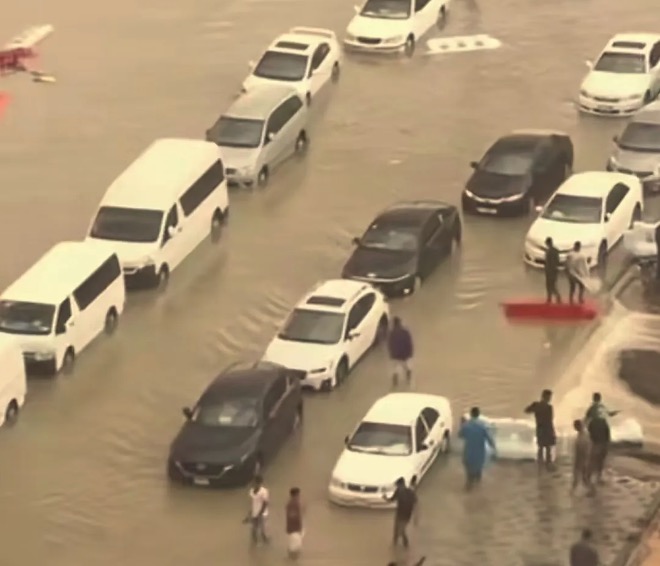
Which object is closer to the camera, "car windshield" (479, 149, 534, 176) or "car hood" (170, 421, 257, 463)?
"car hood" (170, 421, 257, 463)

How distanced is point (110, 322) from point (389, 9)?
17.0m

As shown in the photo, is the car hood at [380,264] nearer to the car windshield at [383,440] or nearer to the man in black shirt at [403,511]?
the car windshield at [383,440]

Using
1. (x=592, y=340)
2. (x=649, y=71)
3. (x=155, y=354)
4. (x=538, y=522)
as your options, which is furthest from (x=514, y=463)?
(x=649, y=71)

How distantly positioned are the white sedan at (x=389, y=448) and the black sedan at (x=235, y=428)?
1.26 m

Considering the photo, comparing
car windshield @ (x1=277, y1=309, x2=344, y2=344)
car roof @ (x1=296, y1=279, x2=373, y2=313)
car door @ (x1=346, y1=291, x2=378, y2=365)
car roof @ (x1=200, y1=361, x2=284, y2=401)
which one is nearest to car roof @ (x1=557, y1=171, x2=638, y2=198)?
car roof @ (x1=296, y1=279, x2=373, y2=313)

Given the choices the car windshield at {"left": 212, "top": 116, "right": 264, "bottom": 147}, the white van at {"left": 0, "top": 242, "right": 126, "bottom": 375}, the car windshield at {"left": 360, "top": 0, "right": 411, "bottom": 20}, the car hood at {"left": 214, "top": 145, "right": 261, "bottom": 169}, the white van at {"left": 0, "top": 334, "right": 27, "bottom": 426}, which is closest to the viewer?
the white van at {"left": 0, "top": 334, "right": 27, "bottom": 426}

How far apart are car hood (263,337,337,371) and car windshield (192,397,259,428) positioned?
2226 mm

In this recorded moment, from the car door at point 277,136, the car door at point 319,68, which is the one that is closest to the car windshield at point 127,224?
the car door at point 277,136

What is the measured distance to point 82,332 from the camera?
38.9 metres

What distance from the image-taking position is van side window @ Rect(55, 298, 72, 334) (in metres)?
38.2

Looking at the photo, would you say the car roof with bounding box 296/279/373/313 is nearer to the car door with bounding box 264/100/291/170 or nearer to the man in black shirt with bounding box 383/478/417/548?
the man in black shirt with bounding box 383/478/417/548

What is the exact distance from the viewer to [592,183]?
43.2 meters

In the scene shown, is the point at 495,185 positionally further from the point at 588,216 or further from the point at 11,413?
the point at 11,413

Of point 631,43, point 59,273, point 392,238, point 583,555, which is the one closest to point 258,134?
point 392,238
